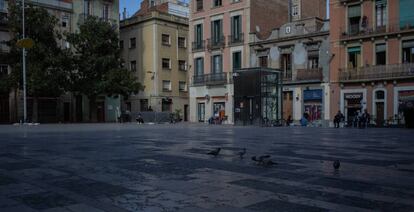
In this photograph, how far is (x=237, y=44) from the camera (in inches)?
1832

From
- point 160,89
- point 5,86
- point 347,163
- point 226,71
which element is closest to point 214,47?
point 226,71

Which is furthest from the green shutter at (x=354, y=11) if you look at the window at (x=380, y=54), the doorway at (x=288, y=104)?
the doorway at (x=288, y=104)

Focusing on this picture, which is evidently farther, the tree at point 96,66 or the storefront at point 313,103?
the tree at point 96,66

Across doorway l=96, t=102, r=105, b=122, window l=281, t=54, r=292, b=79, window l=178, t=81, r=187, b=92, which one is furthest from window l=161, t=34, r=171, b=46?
window l=281, t=54, r=292, b=79

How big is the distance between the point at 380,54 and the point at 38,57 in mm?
30380

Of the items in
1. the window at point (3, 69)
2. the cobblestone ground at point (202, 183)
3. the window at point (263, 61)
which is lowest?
the cobblestone ground at point (202, 183)

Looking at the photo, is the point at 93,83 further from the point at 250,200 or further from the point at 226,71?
the point at 250,200

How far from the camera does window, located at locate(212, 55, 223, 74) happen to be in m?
48.3

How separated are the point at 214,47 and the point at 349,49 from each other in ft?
51.8

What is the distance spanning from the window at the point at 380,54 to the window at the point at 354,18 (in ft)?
7.57

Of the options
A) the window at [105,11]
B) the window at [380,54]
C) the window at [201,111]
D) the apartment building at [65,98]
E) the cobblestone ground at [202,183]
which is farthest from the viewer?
the window at [105,11]

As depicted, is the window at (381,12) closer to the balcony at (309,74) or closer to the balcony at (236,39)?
the balcony at (309,74)

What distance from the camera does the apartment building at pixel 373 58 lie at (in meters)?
34.7

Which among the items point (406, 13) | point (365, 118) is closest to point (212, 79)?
point (365, 118)
